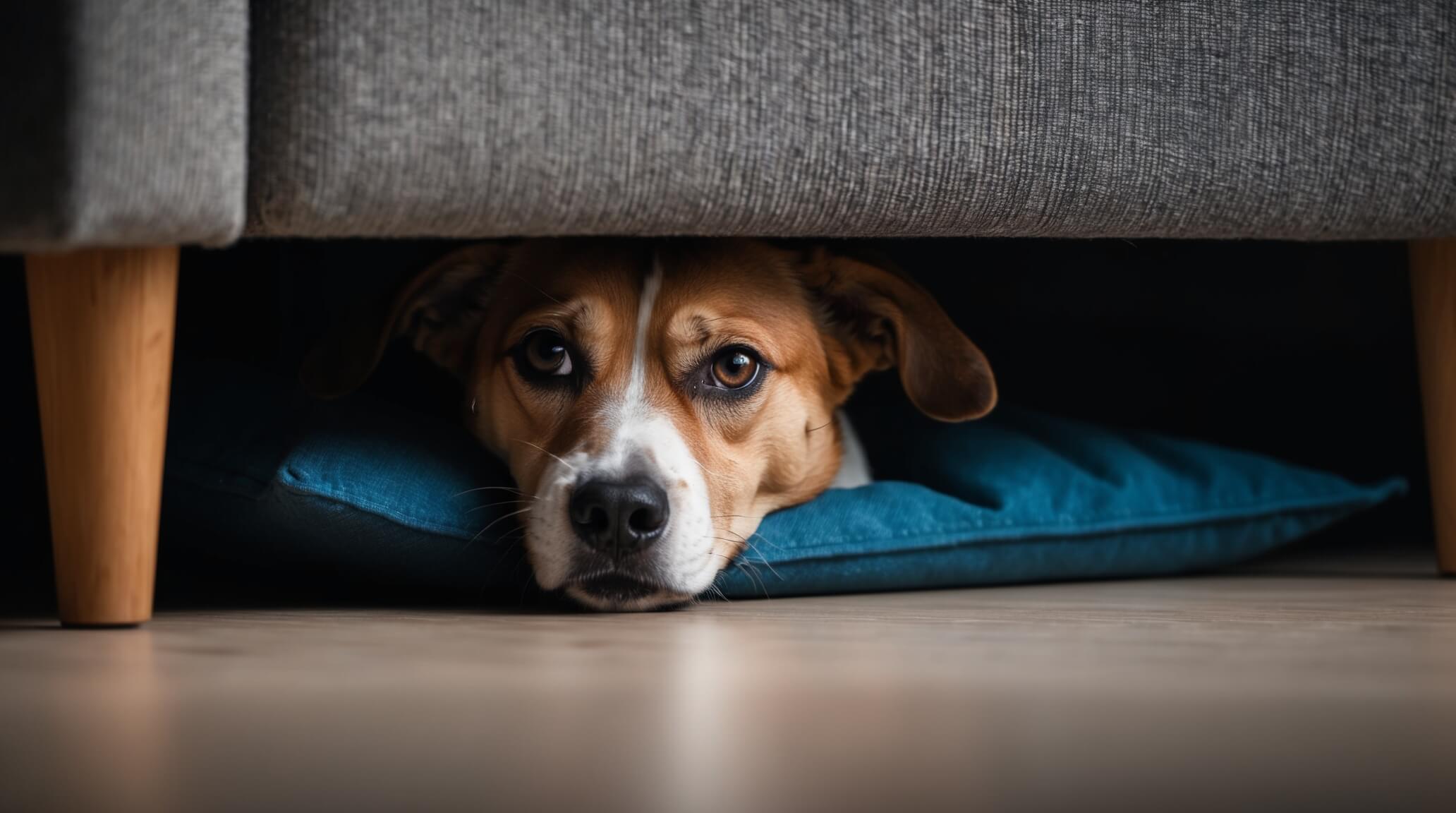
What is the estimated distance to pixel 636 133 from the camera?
1.39 m

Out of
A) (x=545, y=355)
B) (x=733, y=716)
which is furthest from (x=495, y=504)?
(x=733, y=716)

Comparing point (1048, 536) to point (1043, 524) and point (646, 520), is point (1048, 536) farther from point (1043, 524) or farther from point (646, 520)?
point (646, 520)

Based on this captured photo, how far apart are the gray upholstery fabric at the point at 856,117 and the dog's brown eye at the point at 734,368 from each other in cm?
42

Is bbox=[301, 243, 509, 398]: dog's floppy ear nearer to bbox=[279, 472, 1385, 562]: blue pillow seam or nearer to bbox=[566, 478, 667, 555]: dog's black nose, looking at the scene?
bbox=[279, 472, 1385, 562]: blue pillow seam

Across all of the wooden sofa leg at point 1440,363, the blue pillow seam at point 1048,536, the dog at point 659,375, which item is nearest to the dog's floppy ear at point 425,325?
the dog at point 659,375

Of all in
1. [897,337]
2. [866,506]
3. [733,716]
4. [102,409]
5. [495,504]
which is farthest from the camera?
[897,337]

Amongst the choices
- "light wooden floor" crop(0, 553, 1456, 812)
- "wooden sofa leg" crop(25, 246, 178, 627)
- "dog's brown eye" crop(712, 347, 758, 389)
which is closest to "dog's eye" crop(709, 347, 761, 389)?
"dog's brown eye" crop(712, 347, 758, 389)

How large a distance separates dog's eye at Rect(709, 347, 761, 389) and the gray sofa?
420 millimetres

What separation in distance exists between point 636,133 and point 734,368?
24.8 inches

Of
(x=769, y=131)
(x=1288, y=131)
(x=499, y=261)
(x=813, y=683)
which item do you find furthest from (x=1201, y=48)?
(x=499, y=261)

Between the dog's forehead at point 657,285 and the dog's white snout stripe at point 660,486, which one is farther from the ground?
the dog's forehead at point 657,285

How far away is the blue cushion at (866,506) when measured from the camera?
1.66 metres

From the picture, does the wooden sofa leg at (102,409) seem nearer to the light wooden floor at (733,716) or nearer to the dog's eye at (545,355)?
the light wooden floor at (733,716)

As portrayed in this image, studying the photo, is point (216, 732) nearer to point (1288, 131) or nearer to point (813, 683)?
point (813, 683)
